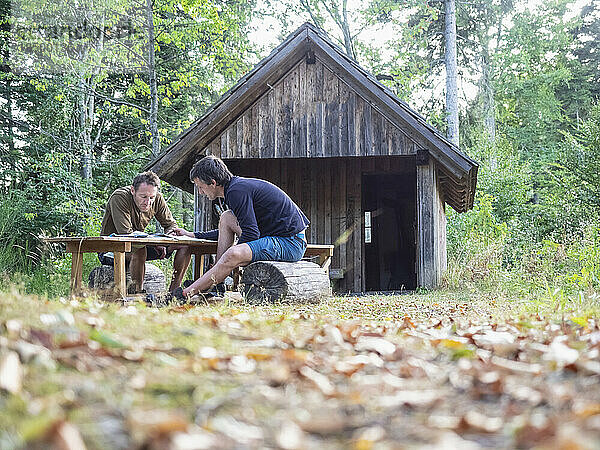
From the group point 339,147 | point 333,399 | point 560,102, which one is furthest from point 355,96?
point 560,102

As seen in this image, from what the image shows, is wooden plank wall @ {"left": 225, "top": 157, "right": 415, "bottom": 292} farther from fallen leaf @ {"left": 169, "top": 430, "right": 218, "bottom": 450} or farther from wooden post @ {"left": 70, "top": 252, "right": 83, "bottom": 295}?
fallen leaf @ {"left": 169, "top": 430, "right": 218, "bottom": 450}

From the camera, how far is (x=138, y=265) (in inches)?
306

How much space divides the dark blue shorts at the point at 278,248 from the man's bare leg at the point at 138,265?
1.46 meters

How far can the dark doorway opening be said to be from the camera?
16.2 meters

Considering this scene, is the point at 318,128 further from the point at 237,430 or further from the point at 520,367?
the point at 237,430

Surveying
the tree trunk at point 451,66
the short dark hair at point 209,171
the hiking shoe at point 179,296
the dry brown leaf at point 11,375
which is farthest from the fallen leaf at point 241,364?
the tree trunk at point 451,66

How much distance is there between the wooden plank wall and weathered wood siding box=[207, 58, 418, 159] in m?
2.01

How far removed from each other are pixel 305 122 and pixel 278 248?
14.0 feet

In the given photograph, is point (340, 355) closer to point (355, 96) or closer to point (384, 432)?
point (384, 432)

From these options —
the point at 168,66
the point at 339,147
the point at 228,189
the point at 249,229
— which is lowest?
the point at 249,229

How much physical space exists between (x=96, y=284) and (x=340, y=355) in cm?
658

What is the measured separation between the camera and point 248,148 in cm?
1114

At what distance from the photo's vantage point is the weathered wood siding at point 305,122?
1084 centimetres

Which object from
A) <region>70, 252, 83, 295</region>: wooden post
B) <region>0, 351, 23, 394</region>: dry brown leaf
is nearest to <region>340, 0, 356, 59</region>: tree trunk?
<region>70, 252, 83, 295</region>: wooden post
